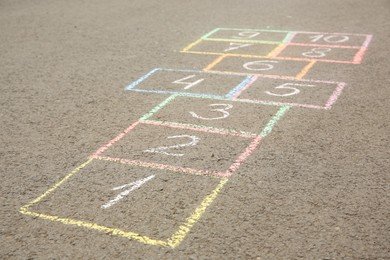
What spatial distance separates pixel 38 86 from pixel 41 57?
5.33 ft

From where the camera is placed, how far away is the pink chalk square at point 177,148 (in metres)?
4.80

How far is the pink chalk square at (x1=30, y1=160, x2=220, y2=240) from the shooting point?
4.00m

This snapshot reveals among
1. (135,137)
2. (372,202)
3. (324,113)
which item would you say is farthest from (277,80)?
(372,202)

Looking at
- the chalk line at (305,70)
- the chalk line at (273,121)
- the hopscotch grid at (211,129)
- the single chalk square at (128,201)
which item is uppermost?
the chalk line at (305,70)

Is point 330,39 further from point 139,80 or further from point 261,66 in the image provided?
point 139,80

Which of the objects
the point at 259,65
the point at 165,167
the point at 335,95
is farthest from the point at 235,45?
the point at 165,167

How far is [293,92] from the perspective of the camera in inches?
252

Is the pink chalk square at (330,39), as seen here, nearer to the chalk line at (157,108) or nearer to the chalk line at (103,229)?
the chalk line at (157,108)

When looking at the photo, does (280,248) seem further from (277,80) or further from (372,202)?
(277,80)

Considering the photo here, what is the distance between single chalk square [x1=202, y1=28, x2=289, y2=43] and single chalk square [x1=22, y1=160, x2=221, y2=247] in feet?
15.4

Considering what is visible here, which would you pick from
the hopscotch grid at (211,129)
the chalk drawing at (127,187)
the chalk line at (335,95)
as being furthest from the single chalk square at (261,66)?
the chalk drawing at (127,187)

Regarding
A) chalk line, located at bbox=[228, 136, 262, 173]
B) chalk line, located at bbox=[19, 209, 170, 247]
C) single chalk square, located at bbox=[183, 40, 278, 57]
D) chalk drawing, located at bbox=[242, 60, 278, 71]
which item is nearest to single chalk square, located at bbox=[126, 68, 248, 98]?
chalk drawing, located at bbox=[242, 60, 278, 71]

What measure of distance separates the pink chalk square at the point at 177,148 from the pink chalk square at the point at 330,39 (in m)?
3.78

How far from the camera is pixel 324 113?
5.75 metres
